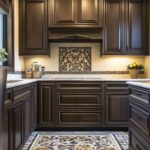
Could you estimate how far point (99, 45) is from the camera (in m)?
4.97

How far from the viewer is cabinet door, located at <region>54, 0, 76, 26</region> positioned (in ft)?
15.1

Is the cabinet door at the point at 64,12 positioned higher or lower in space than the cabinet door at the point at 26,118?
higher

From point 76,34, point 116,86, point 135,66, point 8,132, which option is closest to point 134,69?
point 135,66

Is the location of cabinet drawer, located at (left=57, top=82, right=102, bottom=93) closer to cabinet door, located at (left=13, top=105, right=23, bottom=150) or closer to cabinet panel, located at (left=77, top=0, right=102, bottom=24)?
cabinet panel, located at (left=77, top=0, right=102, bottom=24)

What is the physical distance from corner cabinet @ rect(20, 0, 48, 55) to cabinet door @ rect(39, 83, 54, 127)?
0.69 meters

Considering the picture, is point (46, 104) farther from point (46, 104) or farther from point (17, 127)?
point (17, 127)

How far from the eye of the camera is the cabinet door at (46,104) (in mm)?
4367

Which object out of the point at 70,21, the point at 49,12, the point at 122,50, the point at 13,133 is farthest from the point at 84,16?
the point at 13,133

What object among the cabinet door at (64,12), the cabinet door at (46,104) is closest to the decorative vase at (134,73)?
the cabinet door at (64,12)

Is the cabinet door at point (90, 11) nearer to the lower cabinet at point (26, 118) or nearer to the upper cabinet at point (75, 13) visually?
the upper cabinet at point (75, 13)

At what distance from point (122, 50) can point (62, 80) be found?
1.26 metres

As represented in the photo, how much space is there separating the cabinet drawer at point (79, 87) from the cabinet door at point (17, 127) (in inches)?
57.9

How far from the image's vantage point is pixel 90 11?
4.61 metres

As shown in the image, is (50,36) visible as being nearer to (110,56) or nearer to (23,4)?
(23,4)
